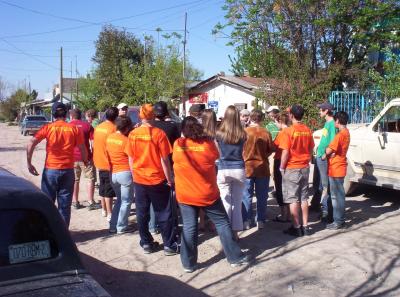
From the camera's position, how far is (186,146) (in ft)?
16.3

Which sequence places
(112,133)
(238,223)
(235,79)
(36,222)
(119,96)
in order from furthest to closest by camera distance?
(119,96) → (235,79) → (112,133) → (238,223) → (36,222)

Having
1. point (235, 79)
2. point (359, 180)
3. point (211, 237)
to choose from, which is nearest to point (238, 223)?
point (211, 237)

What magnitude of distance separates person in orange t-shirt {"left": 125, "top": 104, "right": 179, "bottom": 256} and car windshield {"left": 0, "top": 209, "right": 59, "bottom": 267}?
2.72 metres

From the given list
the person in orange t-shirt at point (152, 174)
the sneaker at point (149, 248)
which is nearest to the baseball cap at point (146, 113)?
the person in orange t-shirt at point (152, 174)

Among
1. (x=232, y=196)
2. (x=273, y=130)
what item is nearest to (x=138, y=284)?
(x=232, y=196)

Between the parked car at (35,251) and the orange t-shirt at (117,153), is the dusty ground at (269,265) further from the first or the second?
the parked car at (35,251)

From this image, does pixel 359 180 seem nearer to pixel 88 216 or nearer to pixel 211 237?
pixel 211 237

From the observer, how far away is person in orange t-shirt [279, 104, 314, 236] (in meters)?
6.15

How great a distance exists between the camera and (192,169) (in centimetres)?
495

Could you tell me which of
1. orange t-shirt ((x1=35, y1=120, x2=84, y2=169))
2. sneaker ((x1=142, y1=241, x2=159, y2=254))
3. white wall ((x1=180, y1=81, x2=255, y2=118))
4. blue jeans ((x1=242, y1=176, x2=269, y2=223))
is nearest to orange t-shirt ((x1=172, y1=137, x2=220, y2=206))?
sneaker ((x1=142, y1=241, x2=159, y2=254))

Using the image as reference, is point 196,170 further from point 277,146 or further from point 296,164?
point 277,146

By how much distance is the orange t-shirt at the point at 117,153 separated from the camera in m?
6.36

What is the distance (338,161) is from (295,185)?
0.76 m

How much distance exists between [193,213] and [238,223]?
0.90 metres
